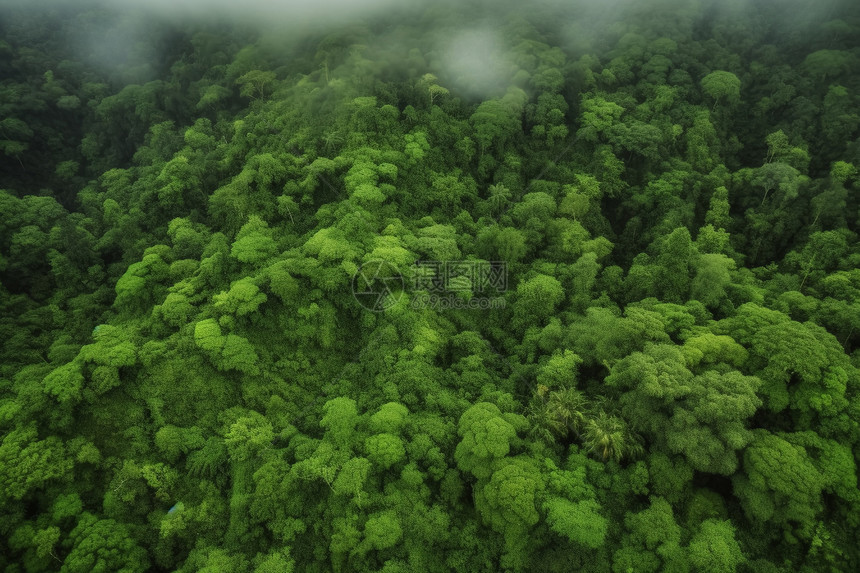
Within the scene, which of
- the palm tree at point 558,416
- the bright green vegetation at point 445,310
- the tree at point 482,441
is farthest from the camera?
the palm tree at point 558,416

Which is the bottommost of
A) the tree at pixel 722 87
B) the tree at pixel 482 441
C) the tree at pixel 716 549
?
the tree at pixel 716 549

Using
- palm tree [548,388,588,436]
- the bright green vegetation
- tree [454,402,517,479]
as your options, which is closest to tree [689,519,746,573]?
the bright green vegetation

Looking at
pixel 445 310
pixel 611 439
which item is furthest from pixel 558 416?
pixel 445 310

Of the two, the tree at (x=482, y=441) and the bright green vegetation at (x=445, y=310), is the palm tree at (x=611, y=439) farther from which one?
the tree at (x=482, y=441)

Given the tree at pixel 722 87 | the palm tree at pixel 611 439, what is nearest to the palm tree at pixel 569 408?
the palm tree at pixel 611 439

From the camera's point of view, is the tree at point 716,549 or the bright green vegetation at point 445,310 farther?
the bright green vegetation at point 445,310

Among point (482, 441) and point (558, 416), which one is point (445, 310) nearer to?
point (558, 416)

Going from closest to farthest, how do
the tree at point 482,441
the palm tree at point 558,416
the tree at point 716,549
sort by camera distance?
the tree at point 716,549
the tree at point 482,441
the palm tree at point 558,416

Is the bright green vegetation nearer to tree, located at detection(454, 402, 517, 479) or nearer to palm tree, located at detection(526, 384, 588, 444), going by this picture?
tree, located at detection(454, 402, 517, 479)
